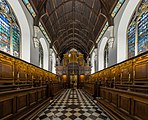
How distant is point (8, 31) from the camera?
21.3 feet

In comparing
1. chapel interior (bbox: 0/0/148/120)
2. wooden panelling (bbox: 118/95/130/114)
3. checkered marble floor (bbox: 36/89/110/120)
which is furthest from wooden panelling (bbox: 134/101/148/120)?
checkered marble floor (bbox: 36/89/110/120)

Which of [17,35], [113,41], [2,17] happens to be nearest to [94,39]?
→ [113,41]

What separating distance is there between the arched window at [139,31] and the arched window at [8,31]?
700cm

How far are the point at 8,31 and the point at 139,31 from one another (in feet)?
23.6

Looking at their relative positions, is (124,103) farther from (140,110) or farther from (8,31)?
(8,31)

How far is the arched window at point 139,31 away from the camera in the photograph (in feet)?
18.6

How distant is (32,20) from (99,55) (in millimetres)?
8191

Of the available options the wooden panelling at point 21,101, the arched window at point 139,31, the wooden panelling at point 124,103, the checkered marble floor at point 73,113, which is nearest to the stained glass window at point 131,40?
the arched window at point 139,31

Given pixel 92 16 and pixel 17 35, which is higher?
pixel 92 16

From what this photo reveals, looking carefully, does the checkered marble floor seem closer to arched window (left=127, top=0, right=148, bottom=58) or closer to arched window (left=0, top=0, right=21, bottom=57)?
arched window (left=127, top=0, right=148, bottom=58)

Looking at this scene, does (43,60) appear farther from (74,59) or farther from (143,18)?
(143,18)

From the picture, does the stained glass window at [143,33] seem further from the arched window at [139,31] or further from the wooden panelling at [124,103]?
the wooden panelling at [124,103]

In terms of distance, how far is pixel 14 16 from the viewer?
700 centimetres

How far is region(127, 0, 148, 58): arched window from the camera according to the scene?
568 centimetres
